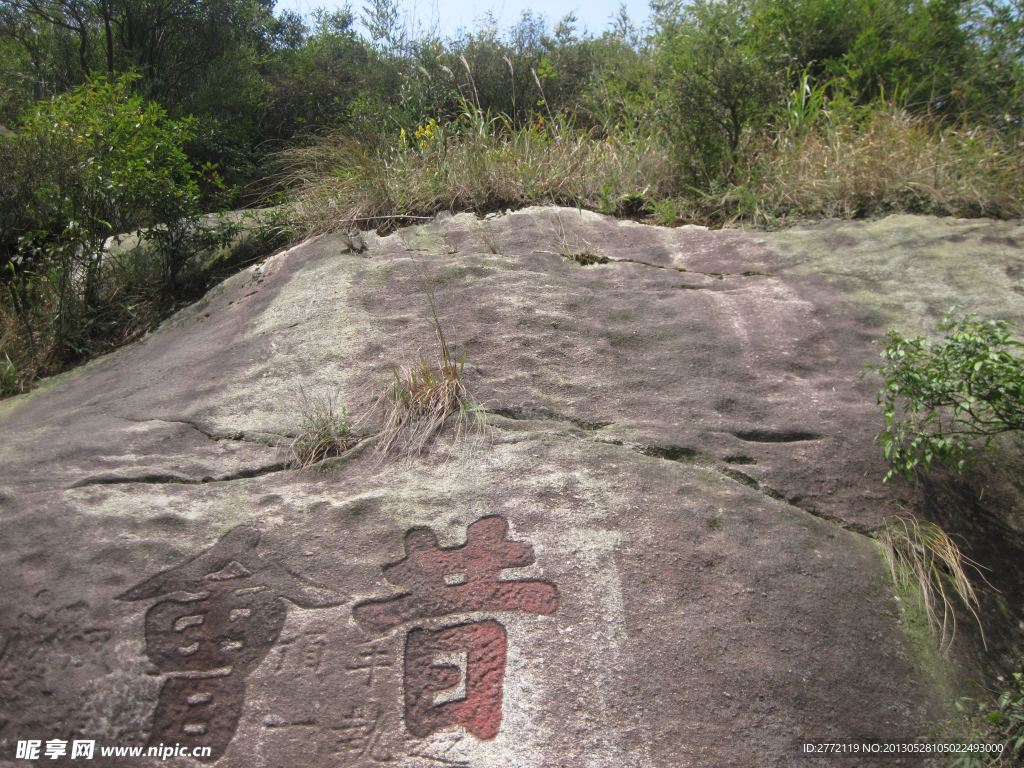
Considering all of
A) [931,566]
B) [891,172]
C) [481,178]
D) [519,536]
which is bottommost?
[931,566]

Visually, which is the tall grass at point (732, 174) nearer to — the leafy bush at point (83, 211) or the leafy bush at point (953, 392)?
the leafy bush at point (83, 211)

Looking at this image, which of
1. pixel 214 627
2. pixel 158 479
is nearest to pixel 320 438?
pixel 158 479

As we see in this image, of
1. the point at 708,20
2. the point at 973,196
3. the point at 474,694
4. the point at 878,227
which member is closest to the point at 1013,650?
the point at 474,694

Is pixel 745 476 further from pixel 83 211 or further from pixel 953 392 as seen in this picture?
pixel 83 211

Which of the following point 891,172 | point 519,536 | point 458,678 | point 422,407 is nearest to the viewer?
point 458,678

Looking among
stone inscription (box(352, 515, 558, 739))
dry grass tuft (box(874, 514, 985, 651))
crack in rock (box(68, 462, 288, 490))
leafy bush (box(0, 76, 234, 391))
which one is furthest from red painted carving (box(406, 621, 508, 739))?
leafy bush (box(0, 76, 234, 391))

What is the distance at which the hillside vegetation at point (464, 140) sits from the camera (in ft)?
13.9

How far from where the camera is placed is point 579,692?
2.08m

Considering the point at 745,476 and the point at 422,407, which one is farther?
the point at 422,407

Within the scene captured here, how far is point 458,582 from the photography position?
236cm

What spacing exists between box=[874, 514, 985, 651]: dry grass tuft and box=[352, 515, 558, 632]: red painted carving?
4.14 ft

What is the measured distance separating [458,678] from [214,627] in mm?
830

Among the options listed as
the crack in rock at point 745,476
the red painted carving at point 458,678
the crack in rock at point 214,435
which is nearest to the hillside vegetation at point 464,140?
the crack in rock at point 214,435

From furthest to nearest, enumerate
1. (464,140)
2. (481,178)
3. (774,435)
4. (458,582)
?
(464,140)
(481,178)
(774,435)
(458,582)
